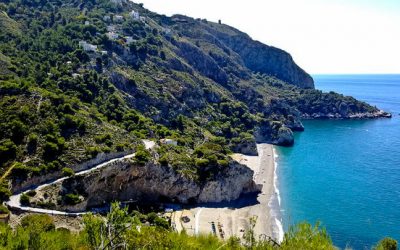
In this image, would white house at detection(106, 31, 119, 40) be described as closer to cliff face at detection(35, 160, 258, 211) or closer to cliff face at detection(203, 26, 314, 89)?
cliff face at detection(35, 160, 258, 211)

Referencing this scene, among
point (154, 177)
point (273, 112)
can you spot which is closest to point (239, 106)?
point (273, 112)

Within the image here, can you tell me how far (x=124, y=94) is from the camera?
8612cm

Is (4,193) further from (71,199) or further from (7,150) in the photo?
(71,199)

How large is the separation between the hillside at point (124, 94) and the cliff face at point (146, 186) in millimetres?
1781

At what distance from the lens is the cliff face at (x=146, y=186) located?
50.1 m

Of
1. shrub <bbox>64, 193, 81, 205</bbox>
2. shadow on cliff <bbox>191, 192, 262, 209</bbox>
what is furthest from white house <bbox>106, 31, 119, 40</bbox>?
shrub <bbox>64, 193, 81, 205</bbox>

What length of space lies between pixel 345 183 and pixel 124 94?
46.6 metres

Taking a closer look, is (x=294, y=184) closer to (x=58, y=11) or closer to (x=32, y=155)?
(x=32, y=155)

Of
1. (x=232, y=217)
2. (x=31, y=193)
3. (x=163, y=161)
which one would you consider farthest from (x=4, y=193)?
(x=232, y=217)

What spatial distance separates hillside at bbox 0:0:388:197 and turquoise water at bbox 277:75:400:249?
11129 mm

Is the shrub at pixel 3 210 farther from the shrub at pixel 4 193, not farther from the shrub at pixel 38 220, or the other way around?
the shrub at pixel 4 193

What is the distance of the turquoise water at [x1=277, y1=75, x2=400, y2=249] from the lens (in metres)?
56.2

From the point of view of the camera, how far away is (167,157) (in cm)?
6303

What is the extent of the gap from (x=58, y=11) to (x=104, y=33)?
2243cm
